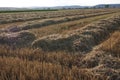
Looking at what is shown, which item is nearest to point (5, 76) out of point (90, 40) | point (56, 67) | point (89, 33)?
point (56, 67)

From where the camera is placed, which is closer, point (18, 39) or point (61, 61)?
point (61, 61)

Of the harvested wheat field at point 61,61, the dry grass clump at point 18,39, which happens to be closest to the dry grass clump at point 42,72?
the harvested wheat field at point 61,61

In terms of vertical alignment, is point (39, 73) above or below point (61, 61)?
above

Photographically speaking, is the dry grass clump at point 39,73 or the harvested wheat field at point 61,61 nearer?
the dry grass clump at point 39,73

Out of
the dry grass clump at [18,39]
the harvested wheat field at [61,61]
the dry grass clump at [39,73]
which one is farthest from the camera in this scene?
the dry grass clump at [18,39]

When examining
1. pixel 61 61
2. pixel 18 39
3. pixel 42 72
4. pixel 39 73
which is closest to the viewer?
pixel 39 73

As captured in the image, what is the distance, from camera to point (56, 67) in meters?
6.41

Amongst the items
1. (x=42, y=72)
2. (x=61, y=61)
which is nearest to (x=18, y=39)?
(x=61, y=61)

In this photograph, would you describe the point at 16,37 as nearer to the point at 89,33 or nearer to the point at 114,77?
the point at 89,33

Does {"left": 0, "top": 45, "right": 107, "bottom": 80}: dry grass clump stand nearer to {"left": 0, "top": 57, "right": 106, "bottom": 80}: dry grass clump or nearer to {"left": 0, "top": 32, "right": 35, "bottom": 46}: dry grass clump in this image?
{"left": 0, "top": 57, "right": 106, "bottom": 80}: dry grass clump

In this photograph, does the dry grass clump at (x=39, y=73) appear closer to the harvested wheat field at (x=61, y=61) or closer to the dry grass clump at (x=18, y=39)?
the harvested wheat field at (x=61, y=61)

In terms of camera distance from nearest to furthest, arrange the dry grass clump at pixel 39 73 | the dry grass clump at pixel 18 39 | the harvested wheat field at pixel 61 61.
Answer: the dry grass clump at pixel 39 73 → the harvested wheat field at pixel 61 61 → the dry grass clump at pixel 18 39

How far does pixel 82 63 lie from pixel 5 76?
2.60m

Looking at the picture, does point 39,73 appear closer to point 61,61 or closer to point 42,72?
point 42,72
